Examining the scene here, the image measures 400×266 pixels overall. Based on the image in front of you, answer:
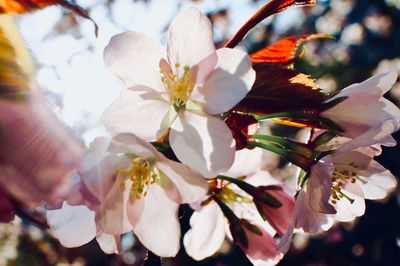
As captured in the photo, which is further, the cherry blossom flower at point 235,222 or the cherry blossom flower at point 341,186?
the cherry blossom flower at point 235,222

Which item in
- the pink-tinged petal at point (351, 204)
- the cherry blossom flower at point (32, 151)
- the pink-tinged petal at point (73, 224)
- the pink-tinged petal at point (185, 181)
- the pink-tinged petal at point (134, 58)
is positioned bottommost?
the pink-tinged petal at point (351, 204)

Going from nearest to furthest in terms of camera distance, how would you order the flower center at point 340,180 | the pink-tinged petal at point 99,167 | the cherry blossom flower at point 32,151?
the cherry blossom flower at point 32,151 → the pink-tinged petal at point 99,167 → the flower center at point 340,180

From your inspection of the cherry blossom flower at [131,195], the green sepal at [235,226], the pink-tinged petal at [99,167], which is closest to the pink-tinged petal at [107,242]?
the cherry blossom flower at [131,195]

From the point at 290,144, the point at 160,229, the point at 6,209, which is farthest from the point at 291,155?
the point at 6,209

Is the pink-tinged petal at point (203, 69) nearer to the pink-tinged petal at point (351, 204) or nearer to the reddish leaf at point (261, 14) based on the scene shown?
the reddish leaf at point (261, 14)

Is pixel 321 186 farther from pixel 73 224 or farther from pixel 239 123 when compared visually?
pixel 73 224

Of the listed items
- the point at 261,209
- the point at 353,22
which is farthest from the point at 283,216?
the point at 353,22
